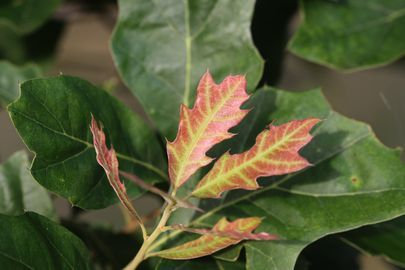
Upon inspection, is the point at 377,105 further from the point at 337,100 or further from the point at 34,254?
the point at 34,254

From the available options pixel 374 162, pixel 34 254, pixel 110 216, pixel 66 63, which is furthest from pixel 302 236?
pixel 110 216

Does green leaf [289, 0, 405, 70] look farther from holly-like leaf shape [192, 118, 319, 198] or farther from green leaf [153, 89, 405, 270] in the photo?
holly-like leaf shape [192, 118, 319, 198]

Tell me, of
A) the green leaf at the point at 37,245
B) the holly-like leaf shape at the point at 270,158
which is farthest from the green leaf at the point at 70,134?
the holly-like leaf shape at the point at 270,158

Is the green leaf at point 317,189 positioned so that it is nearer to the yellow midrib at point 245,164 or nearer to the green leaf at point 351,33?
the yellow midrib at point 245,164

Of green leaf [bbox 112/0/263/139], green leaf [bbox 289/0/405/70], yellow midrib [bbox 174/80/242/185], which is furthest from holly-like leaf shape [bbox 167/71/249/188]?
green leaf [bbox 289/0/405/70]

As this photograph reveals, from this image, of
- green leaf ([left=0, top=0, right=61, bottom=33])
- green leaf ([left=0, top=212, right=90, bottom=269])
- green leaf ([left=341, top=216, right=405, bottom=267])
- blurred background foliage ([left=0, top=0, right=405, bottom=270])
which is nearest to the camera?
green leaf ([left=0, top=212, right=90, bottom=269])

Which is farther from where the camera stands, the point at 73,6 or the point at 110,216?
the point at 110,216
